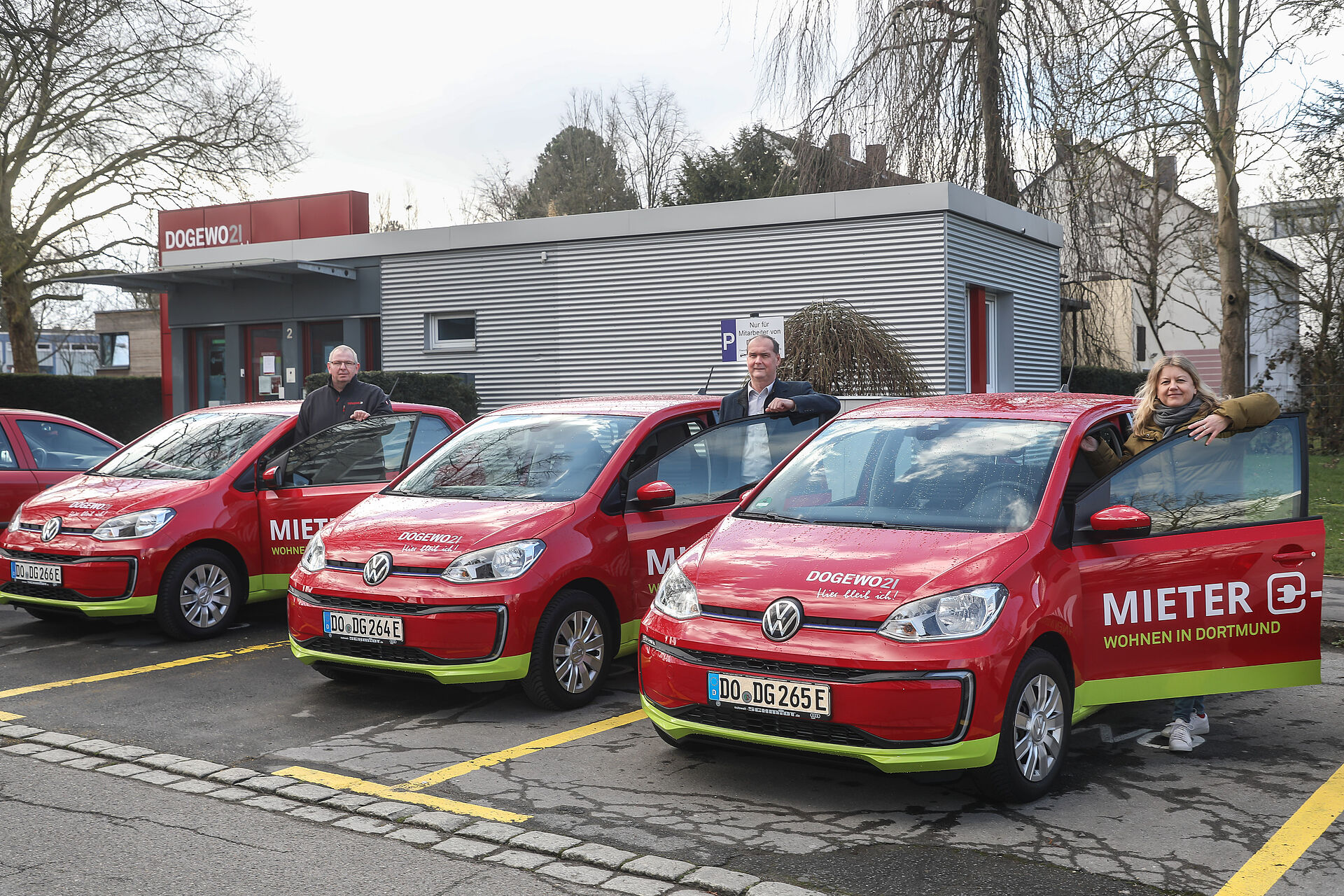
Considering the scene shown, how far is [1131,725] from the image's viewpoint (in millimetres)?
5758

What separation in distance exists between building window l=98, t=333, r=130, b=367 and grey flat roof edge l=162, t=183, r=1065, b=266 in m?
40.4

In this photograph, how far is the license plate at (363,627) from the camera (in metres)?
5.75

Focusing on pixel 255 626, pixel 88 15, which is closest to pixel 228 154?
pixel 88 15

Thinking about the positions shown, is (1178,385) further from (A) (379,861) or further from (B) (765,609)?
(A) (379,861)

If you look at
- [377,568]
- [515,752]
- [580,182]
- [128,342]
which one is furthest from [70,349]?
[515,752]

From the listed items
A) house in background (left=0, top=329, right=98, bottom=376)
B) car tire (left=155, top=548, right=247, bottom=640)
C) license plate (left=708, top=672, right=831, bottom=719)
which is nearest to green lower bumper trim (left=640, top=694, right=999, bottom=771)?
license plate (left=708, top=672, right=831, bottom=719)

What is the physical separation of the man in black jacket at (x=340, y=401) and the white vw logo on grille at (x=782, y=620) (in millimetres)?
5066

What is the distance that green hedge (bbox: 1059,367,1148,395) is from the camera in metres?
25.5

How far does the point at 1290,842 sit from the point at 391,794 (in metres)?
3.35

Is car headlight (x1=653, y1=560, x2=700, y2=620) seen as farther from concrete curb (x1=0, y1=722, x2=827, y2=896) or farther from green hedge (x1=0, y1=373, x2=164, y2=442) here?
green hedge (x1=0, y1=373, x2=164, y2=442)

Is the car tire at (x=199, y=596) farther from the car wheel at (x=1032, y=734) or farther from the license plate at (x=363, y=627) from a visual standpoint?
the car wheel at (x=1032, y=734)

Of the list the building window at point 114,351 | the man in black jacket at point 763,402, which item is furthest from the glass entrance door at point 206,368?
the building window at point 114,351

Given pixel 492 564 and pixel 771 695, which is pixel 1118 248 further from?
pixel 771 695

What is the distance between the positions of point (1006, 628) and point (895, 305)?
13381 mm
